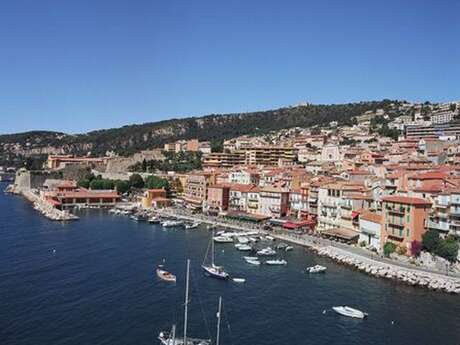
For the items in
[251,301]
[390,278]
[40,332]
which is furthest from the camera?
[390,278]

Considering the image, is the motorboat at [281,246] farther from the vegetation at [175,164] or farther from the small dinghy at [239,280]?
the vegetation at [175,164]

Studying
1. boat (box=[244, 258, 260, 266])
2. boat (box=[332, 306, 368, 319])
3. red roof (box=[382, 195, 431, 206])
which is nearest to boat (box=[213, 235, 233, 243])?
boat (box=[244, 258, 260, 266])

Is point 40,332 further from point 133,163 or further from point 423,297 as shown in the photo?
point 133,163

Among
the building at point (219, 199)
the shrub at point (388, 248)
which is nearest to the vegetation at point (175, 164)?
the building at point (219, 199)

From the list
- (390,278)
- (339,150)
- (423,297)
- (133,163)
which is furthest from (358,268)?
(133,163)

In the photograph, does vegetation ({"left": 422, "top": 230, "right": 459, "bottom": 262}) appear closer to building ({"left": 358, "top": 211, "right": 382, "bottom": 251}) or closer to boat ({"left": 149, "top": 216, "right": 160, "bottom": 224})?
building ({"left": 358, "top": 211, "right": 382, "bottom": 251})

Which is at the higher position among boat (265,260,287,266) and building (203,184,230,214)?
building (203,184,230,214)

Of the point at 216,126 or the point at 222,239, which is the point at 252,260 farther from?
the point at 216,126
